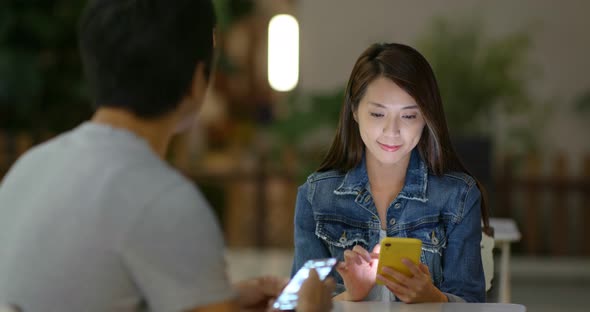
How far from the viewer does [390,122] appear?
2.60 metres

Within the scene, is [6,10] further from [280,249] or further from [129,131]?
[129,131]

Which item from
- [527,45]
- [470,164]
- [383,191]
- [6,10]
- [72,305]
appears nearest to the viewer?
[72,305]

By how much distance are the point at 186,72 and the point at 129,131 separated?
0.14 meters

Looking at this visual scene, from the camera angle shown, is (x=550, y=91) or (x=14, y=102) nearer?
(x=14, y=102)

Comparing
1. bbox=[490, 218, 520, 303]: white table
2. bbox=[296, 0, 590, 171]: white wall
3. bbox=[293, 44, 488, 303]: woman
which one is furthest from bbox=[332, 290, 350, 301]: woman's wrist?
bbox=[296, 0, 590, 171]: white wall

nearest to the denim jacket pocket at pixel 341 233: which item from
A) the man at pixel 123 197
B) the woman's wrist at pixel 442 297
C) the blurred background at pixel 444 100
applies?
the woman's wrist at pixel 442 297

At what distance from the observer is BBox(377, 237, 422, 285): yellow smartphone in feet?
7.33

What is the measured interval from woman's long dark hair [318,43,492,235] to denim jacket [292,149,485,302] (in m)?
0.04

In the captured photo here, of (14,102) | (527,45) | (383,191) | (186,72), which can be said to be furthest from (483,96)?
(186,72)

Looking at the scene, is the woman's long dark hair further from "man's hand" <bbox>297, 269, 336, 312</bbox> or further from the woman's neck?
"man's hand" <bbox>297, 269, 336, 312</bbox>

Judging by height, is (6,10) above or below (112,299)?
above

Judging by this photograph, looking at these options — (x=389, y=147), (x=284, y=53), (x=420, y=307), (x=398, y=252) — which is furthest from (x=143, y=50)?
(x=284, y=53)

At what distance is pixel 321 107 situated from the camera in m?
7.77

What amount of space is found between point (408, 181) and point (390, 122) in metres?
0.21
